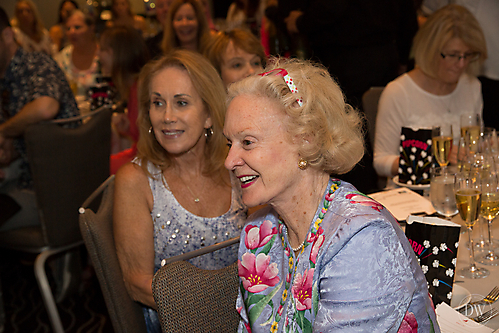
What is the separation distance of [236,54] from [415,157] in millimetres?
→ 1304

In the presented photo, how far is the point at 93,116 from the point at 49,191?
50cm

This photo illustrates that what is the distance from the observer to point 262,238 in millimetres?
1298

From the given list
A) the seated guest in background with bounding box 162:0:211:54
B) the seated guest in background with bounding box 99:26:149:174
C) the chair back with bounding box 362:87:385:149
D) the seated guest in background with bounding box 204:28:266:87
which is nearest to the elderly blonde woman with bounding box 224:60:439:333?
the seated guest in background with bounding box 204:28:266:87

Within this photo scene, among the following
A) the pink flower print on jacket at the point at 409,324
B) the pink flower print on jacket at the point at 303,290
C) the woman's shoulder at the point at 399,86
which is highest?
the woman's shoulder at the point at 399,86

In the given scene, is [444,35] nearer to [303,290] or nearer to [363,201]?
[363,201]

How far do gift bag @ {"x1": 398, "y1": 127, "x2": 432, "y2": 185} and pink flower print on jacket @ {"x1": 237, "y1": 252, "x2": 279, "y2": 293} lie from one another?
3.50ft

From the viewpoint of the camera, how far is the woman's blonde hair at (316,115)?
1.15m

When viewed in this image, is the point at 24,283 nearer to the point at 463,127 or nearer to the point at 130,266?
the point at 130,266

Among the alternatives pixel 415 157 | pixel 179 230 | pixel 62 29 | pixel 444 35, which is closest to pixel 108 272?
pixel 179 230

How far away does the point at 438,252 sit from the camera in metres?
1.18

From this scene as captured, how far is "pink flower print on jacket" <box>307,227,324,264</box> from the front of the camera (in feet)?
3.48

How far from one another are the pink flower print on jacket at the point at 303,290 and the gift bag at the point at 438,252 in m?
0.34

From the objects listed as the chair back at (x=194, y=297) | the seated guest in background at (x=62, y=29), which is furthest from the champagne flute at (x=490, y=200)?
the seated guest in background at (x=62, y=29)

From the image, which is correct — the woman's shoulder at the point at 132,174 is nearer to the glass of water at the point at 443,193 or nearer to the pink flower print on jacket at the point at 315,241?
the pink flower print on jacket at the point at 315,241
